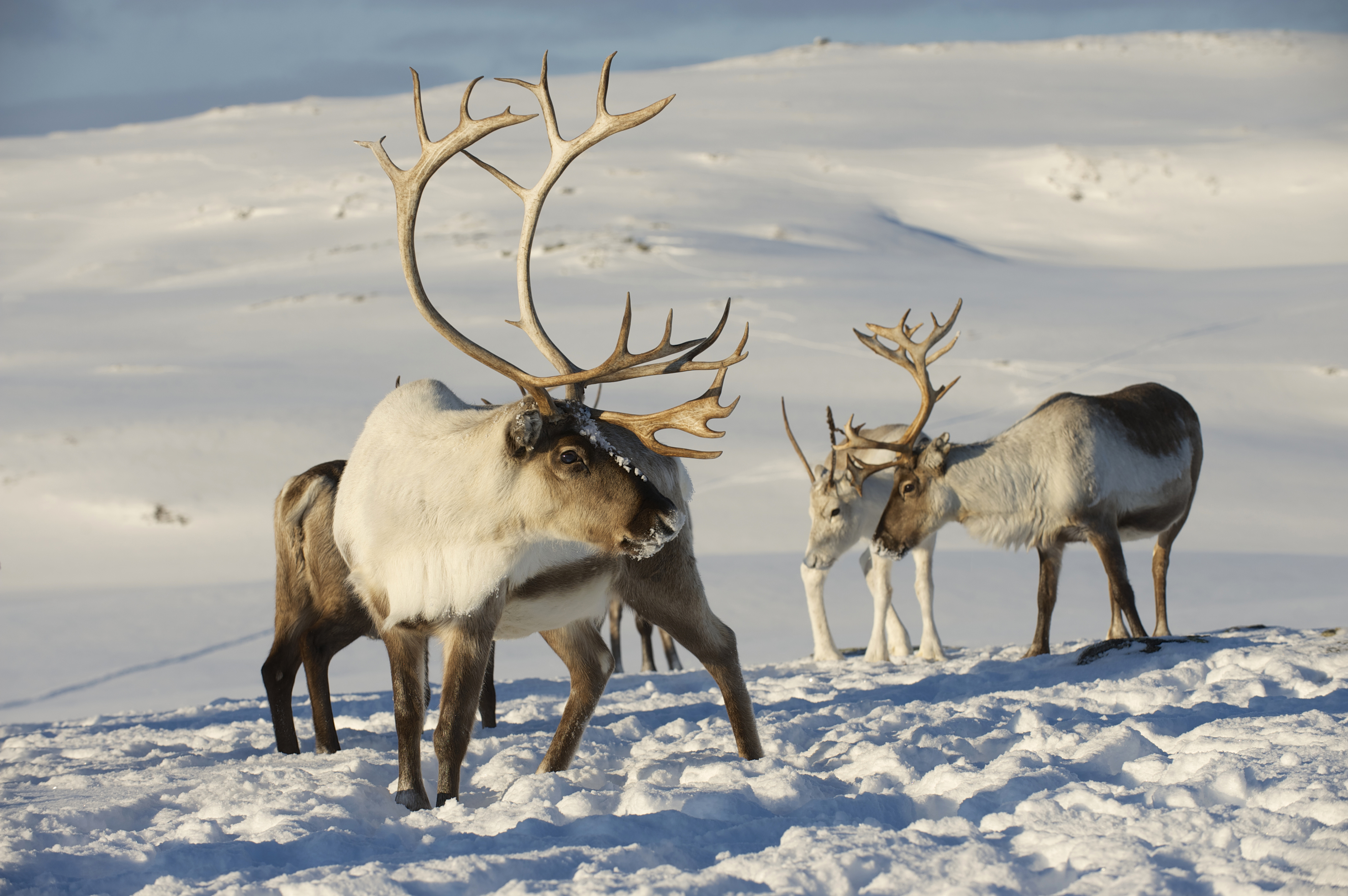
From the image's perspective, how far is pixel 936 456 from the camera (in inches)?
328

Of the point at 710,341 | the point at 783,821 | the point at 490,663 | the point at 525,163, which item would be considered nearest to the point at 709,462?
the point at 490,663

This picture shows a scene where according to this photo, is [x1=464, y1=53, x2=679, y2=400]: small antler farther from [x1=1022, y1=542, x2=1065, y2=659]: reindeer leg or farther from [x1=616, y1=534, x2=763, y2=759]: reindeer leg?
[x1=1022, y1=542, x2=1065, y2=659]: reindeer leg

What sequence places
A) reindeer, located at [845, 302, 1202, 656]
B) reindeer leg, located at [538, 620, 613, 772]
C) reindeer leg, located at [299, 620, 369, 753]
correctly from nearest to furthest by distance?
reindeer leg, located at [538, 620, 613, 772]
reindeer leg, located at [299, 620, 369, 753]
reindeer, located at [845, 302, 1202, 656]

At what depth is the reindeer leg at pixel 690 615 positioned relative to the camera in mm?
4836

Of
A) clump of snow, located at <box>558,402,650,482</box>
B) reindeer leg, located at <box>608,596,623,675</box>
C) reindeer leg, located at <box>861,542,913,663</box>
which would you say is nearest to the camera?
clump of snow, located at <box>558,402,650,482</box>

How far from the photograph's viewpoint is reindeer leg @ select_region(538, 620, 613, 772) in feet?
15.8

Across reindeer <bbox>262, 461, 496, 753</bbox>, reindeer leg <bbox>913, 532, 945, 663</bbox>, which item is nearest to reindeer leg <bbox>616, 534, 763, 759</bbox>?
reindeer <bbox>262, 461, 496, 753</bbox>

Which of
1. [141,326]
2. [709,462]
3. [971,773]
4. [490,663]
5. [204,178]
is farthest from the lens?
[204,178]

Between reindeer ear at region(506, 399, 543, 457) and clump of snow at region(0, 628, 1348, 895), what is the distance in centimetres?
119

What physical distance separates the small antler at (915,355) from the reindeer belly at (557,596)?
13.0 ft

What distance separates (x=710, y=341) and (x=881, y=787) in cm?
180

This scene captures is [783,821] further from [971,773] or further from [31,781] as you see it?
[31,781]

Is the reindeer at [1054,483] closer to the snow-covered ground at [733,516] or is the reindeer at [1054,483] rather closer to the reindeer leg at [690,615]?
the snow-covered ground at [733,516]

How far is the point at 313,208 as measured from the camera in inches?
1436
